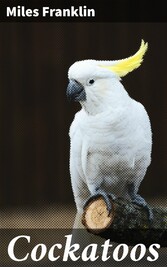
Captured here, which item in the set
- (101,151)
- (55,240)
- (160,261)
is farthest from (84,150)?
(55,240)

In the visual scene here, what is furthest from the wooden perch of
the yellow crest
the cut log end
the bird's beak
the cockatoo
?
the yellow crest

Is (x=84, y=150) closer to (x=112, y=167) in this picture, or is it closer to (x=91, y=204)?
(x=112, y=167)

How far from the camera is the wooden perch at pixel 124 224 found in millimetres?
2748

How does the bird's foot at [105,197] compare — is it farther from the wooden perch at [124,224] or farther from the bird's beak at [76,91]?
the bird's beak at [76,91]

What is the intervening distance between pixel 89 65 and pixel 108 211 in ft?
2.29

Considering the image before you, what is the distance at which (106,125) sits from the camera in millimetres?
3082

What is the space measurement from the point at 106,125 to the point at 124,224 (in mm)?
532

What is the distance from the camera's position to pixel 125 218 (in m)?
2.76

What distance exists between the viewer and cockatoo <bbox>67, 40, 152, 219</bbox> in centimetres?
307

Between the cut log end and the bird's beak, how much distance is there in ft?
1.68

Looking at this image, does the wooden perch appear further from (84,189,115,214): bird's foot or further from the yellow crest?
the yellow crest

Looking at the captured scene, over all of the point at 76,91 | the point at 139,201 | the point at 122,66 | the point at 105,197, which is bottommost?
the point at 139,201

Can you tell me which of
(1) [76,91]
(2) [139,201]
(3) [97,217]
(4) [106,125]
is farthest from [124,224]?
(1) [76,91]

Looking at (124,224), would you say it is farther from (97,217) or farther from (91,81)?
(91,81)
